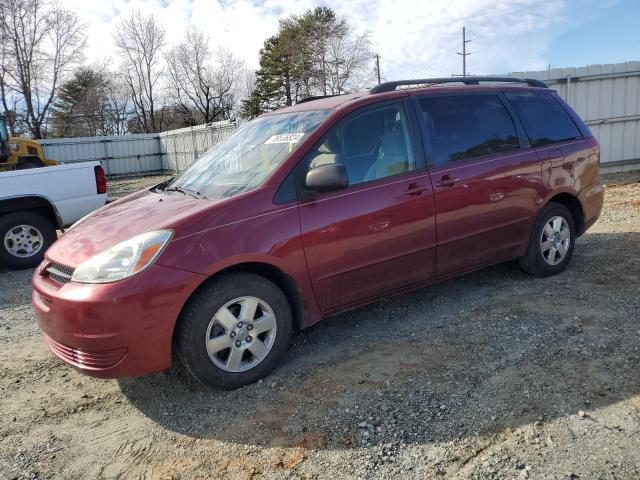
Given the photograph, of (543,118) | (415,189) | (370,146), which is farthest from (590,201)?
(370,146)

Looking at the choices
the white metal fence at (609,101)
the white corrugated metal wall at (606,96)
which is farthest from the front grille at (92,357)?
the white corrugated metal wall at (606,96)

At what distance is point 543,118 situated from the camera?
4812 millimetres

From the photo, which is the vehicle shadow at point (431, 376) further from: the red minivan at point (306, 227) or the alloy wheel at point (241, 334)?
the red minivan at point (306, 227)

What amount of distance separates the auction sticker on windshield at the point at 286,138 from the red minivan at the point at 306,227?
0.05 ft

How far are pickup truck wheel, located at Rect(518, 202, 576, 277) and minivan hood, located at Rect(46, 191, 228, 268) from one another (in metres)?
3.07

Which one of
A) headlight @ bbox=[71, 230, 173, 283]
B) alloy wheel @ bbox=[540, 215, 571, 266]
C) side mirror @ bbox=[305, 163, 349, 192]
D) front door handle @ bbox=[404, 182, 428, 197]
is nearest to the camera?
headlight @ bbox=[71, 230, 173, 283]

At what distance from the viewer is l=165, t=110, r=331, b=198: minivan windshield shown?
352cm

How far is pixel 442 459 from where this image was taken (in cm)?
247

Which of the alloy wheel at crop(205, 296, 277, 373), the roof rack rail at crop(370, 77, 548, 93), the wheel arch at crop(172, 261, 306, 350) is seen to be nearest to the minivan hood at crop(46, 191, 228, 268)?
the wheel arch at crop(172, 261, 306, 350)

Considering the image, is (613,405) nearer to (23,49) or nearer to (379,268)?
(379,268)

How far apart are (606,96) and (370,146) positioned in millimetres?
10203

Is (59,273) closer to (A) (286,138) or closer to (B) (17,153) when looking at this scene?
(A) (286,138)

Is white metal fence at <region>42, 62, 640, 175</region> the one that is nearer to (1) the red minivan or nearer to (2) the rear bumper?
(2) the rear bumper

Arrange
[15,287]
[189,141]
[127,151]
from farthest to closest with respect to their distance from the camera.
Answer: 1. [127,151]
2. [189,141]
3. [15,287]
